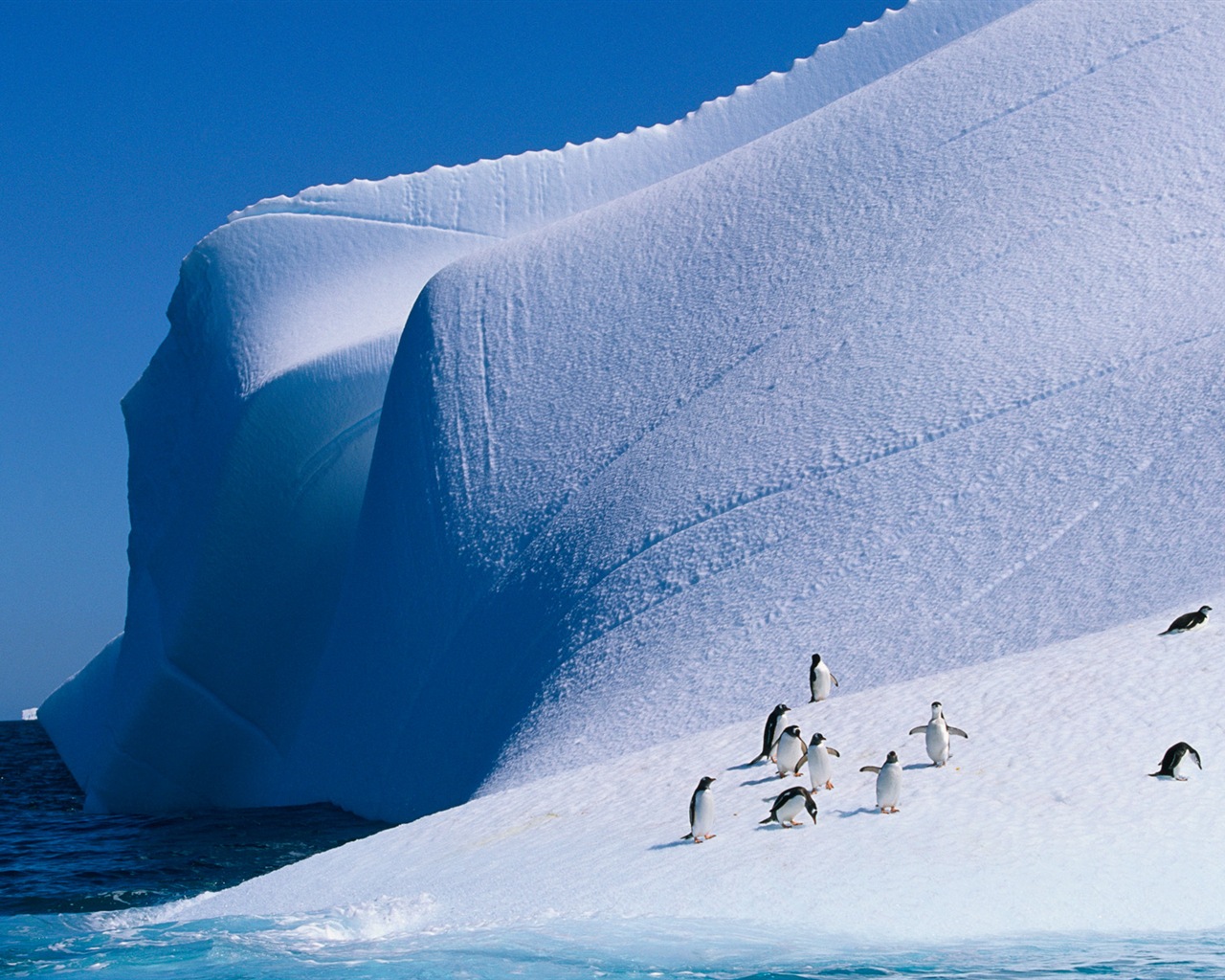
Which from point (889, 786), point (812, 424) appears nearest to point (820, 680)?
point (889, 786)

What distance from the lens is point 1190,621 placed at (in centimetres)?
952

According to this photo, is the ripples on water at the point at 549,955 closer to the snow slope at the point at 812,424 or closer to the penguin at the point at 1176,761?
the penguin at the point at 1176,761

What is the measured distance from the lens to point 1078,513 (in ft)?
37.0

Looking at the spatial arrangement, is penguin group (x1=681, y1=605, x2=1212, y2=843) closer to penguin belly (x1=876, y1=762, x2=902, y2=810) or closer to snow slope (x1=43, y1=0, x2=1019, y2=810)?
penguin belly (x1=876, y1=762, x2=902, y2=810)

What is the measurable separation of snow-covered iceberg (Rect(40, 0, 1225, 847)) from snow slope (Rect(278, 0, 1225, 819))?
0.13ft

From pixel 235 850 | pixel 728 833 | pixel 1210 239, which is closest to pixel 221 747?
pixel 235 850

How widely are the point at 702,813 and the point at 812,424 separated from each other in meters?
5.72

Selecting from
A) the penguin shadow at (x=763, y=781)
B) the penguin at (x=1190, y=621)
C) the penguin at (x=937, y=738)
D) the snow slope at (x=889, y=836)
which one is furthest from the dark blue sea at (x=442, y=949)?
the penguin at (x=1190, y=621)

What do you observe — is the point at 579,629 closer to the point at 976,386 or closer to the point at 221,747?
the point at 976,386

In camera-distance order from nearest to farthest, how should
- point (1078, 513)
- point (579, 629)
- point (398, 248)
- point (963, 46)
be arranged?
point (1078, 513), point (579, 629), point (963, 46), point (398, 248)

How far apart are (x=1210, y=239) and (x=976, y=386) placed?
120 inches

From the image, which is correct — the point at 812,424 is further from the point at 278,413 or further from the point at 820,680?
the point at 278,413

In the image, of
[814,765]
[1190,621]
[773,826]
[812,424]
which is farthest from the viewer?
[812,424]

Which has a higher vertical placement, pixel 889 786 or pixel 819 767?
pixel 819 767
